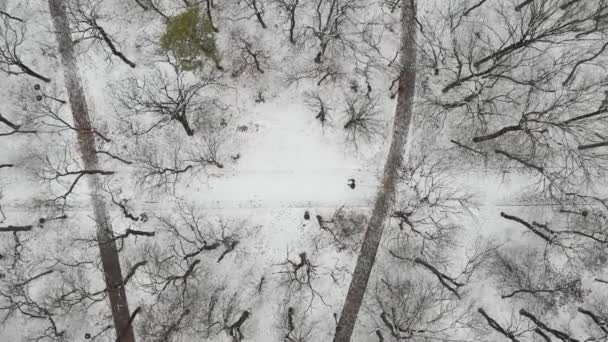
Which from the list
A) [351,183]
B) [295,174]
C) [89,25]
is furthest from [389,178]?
[89,25]

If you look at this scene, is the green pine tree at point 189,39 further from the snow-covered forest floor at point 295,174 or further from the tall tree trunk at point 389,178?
the tall tree trunk at point 389,178

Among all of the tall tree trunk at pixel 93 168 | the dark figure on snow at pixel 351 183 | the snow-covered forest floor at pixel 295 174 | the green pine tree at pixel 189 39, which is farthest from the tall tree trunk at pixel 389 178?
the tall tree trunk at pixel 93 168

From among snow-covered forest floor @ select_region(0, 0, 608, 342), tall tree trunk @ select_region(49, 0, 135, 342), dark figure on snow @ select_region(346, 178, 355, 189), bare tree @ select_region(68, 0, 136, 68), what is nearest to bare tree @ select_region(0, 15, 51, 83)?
snow-covered forest floor @ select_region(0, 0, 608, 342)

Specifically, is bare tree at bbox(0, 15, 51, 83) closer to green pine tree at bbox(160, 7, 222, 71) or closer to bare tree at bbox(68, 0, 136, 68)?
bare tree at bbox(68, 0, 136, 68)

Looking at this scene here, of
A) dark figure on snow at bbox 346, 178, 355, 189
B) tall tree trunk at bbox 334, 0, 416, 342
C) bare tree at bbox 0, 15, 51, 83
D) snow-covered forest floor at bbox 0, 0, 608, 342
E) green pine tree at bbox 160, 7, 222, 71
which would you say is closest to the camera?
green pine tree at bbox 160, 7, 222, 71

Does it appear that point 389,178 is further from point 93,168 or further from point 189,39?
point 93,168
